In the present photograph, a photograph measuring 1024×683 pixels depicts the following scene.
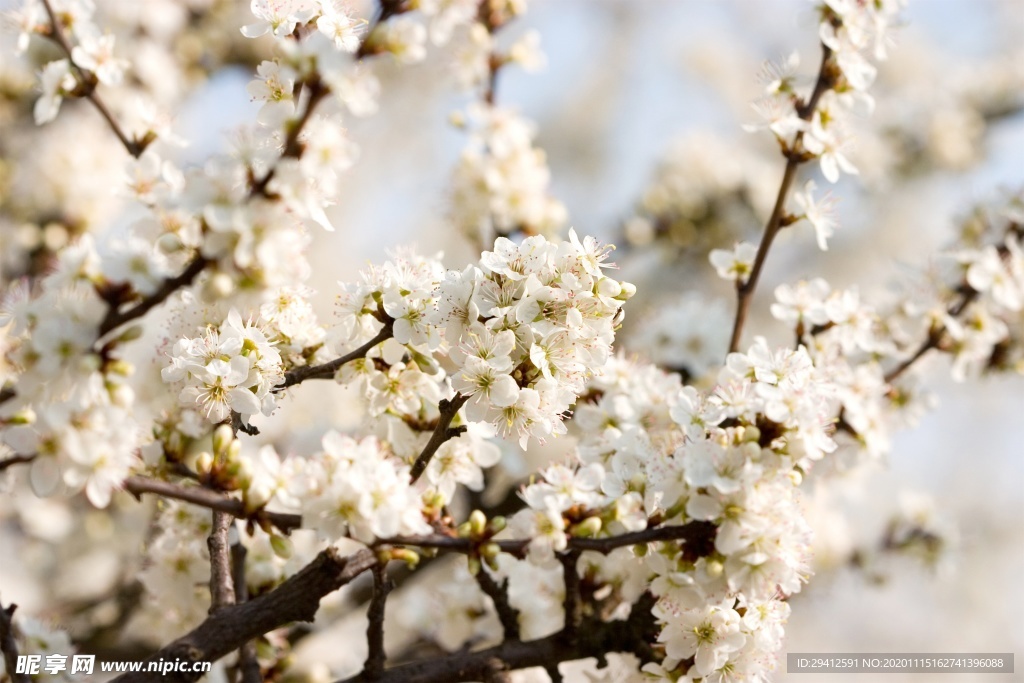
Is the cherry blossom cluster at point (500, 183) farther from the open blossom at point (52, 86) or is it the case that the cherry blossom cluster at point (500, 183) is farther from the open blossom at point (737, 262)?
the open blossom at point (52, 86)

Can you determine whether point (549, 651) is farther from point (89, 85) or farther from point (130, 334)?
point (89, 85)

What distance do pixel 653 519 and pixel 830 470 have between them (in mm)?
933

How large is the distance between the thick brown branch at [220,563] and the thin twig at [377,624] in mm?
247

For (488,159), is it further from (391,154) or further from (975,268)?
(391,154)

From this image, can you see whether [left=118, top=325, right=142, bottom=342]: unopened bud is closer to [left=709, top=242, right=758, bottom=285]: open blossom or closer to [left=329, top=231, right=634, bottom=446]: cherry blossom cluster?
[left=329, top=231, right=634, bottom=446]: cherry blossom cluster

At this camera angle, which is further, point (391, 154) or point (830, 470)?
point (391, 154)

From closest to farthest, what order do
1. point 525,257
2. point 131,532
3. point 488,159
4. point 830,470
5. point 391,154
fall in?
1. point 525,257
2. point 830,470
3. point 488,159
4. point 131,532
5. point 391,154

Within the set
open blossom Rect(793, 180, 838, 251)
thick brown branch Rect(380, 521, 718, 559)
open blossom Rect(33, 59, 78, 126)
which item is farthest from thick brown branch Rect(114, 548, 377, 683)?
open blossom Rect(793, 180, 838, 251)

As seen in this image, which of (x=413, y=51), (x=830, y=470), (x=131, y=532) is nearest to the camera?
(x=413, y=51)

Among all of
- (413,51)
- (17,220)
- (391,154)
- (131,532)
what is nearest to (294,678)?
(413,51)

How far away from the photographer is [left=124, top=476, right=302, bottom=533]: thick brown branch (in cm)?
127

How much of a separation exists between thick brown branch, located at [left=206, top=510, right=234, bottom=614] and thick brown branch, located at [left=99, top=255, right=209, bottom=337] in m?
0.53

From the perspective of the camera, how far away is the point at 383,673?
5.45 ft

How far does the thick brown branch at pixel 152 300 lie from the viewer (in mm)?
1172
